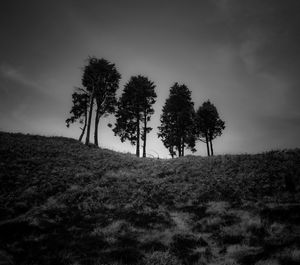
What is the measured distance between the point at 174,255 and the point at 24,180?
13.7 m

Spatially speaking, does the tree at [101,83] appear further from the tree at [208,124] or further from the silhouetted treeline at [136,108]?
the tree at [208,124]

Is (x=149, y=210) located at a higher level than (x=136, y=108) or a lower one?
lower

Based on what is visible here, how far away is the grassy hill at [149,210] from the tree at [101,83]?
11413mm

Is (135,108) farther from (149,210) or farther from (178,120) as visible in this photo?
(149,210)

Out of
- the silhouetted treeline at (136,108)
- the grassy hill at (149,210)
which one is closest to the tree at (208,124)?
the silhouetted treeline at (136,108)

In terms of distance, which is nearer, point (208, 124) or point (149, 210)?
point (149, 210)

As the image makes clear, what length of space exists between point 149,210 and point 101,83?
2439 cm

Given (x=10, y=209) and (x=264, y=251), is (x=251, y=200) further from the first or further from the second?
(x=10, y=209)

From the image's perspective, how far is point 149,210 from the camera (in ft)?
45.5

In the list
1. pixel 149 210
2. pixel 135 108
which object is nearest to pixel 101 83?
pixel 135 108

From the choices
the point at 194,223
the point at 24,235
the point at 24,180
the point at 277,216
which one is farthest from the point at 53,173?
the point at 277,216

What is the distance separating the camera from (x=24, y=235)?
10250 mm

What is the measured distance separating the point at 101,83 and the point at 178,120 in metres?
13.1

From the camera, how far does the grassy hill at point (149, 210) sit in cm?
861
